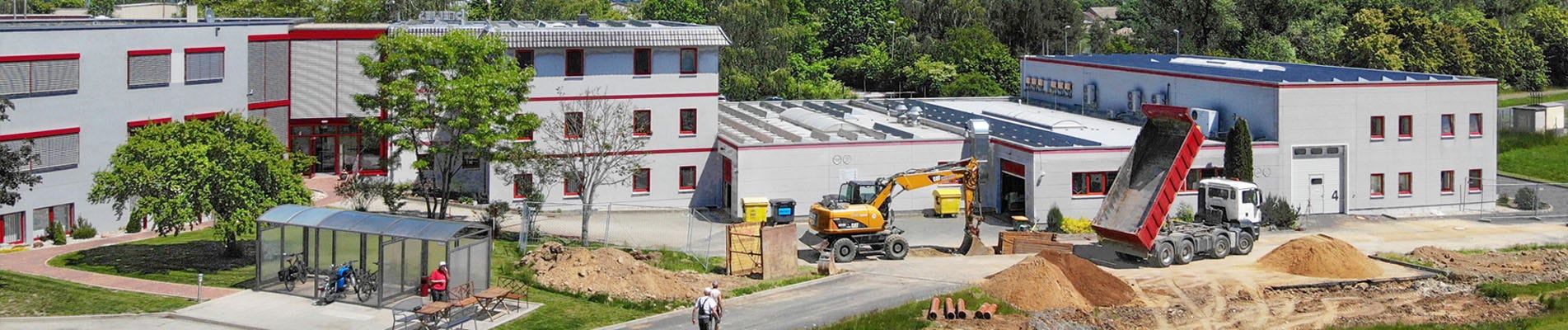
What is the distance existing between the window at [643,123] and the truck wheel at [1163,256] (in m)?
20.0

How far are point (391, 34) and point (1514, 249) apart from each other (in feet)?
124

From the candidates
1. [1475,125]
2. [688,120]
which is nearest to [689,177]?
[688,120]

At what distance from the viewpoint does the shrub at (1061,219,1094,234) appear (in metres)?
50.8

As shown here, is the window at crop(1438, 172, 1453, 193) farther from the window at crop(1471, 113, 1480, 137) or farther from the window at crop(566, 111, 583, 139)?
the window at crop(566, 111, 583, 139)

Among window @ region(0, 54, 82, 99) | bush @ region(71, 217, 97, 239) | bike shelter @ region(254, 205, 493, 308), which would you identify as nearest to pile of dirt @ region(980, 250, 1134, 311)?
bike shelter @ region(254, 205, 493, 308)

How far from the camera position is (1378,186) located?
55.4m

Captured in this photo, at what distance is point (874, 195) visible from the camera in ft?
147

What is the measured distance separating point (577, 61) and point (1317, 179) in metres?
27.2

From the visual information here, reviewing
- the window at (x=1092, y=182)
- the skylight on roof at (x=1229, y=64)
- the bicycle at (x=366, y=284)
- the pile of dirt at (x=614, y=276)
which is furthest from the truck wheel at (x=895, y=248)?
the skylight on roof at (x=1229, y=64)

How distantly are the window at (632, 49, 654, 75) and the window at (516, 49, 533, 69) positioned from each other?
3.71 metres

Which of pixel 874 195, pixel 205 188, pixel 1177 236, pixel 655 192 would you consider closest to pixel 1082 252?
pixel 1177 236

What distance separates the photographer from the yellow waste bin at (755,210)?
2047 inches

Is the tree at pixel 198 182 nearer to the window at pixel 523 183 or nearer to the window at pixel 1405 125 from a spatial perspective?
the window at pixel 523 183

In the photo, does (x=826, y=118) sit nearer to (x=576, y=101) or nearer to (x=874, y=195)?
(x=576, y=101)
